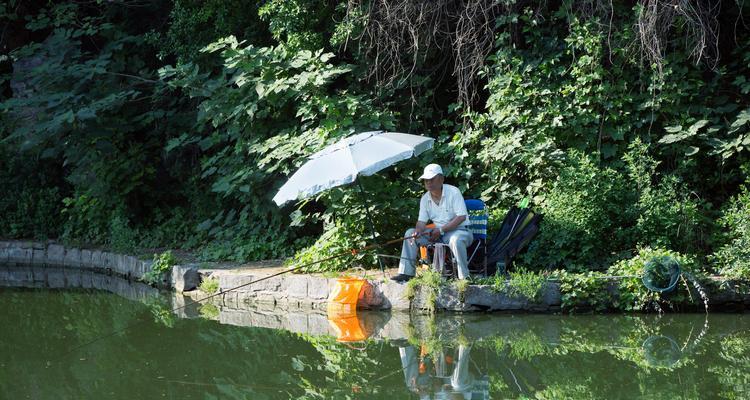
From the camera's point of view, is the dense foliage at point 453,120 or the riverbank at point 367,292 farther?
the dense foliage at point 453,120

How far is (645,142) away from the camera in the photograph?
1026 centimetres

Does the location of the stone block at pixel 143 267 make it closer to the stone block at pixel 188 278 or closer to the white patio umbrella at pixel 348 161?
the stone block at pixel 188 278

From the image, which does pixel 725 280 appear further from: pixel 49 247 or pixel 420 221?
pixel 49 247

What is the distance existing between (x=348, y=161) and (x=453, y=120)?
337 cm

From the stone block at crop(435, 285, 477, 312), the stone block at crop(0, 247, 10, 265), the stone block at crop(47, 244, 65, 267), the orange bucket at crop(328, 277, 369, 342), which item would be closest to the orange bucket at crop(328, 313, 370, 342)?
the orange bucket at crop(328, 277, 369, 342)

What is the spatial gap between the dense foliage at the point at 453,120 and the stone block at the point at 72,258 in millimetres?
977

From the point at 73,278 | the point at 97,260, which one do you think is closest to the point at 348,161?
the point at 73,278

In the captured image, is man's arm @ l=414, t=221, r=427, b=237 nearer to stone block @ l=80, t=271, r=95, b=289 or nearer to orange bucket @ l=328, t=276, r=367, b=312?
orange bucket @ l=328, t=276, r=367, b=312

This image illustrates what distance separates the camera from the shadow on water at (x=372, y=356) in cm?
636

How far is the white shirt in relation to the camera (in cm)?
895

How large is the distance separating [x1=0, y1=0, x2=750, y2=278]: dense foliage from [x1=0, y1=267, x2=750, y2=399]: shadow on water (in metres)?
A: 1.31

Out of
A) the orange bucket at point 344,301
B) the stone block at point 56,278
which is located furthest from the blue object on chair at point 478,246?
A: the stone block at point 56,278

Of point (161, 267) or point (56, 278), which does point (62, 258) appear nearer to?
point (56, 278)

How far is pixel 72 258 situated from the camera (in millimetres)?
14672
